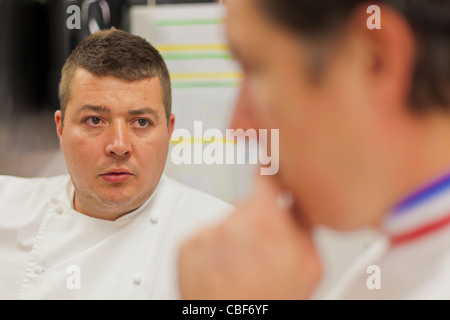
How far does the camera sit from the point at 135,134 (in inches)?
28.7

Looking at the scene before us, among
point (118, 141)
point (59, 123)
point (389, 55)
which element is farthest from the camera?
point (59, 123)

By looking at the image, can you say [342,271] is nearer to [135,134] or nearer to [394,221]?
[394,221]

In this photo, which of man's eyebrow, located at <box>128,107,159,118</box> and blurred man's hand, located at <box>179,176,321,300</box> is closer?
blurred man's hand, located at <box>179,176,321,300</box>

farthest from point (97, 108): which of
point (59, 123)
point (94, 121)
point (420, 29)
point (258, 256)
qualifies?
point (420, 29)

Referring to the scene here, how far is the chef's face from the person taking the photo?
2.39 ft

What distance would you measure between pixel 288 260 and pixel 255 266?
40mm

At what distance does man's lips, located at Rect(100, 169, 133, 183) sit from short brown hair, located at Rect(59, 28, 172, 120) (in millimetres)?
114

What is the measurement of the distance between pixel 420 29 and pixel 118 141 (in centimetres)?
44

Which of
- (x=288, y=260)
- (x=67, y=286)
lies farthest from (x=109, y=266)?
(x=288, y=260)

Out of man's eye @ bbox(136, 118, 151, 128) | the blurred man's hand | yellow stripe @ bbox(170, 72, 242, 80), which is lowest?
the blurred man's hand

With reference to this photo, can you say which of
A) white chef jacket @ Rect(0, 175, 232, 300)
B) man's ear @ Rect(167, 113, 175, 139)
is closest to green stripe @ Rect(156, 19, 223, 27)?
man's ear @ Rect(167, 113, 175, 139)

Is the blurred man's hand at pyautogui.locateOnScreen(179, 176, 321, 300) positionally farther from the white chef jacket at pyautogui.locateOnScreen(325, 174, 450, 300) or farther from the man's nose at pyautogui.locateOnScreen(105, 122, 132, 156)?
the man's nose at pyautogui.locateOnScreen(105, 122, 132, 156)

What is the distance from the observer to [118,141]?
72 cm

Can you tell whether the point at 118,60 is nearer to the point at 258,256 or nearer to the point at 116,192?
the point at 116,192
